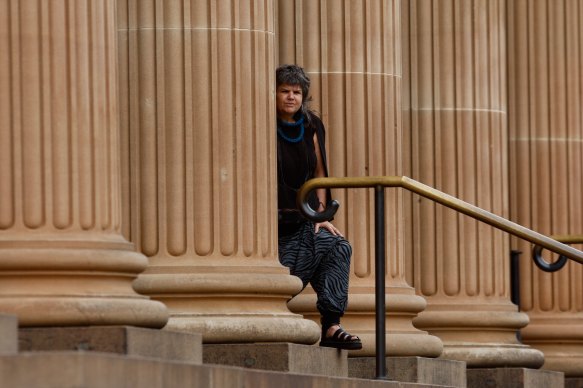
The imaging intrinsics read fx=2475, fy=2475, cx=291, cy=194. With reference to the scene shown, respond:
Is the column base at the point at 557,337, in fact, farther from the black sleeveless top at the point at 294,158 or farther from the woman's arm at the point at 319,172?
the black sleeveless top at the point at 294,158

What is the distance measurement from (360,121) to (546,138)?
5.79 m

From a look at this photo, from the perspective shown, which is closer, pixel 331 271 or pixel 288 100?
pixel 331 271

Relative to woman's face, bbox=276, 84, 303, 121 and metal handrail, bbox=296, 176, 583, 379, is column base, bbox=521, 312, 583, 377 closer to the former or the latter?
metal handrail, bbox=296, 176, 583, 379

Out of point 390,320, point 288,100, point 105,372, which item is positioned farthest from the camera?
point 390,320

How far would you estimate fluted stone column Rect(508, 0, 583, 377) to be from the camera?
75.0 feet

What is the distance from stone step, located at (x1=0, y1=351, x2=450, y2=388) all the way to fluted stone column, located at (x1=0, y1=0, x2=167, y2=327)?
56 centimetres

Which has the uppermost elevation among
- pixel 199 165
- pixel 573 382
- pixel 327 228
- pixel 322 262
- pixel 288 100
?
pixel 288 100

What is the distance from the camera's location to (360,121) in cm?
1764

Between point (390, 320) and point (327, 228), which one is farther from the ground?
point (327, 228)

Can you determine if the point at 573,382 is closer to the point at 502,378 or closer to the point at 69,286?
the point at 502,378

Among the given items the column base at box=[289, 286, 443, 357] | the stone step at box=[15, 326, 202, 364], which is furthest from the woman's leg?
the stone step at box=[15, 326, 202, 364]

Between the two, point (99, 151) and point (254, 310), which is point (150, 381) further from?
point (254, 310)

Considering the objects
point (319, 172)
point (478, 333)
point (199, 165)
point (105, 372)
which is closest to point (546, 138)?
point (478, 333)

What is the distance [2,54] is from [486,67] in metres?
8.52
